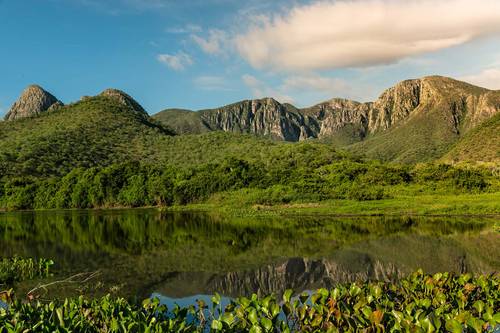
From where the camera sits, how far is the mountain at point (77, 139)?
104312 millimetres

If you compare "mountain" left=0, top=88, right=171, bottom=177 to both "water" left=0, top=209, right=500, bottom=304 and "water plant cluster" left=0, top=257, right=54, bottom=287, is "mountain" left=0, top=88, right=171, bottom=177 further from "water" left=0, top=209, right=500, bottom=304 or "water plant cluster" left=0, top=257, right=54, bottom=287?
"water plant cluster" left=0, top=257, right=54, bottom=287

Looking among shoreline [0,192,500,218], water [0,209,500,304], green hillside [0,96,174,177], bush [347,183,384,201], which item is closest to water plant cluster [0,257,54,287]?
water [0,209,500,304]

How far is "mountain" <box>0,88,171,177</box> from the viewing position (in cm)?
10431

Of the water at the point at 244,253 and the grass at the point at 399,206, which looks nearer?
the water at the point at 244,253

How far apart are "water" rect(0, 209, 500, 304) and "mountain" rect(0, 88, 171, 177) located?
60.1m

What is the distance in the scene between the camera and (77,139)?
403 feet

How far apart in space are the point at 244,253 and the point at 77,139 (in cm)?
10428

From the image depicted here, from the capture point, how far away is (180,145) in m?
139

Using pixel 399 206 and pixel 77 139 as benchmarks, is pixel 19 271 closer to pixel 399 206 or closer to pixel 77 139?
pixel 399 206

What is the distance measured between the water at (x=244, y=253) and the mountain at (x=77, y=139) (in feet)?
197

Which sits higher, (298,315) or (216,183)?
(216,183)

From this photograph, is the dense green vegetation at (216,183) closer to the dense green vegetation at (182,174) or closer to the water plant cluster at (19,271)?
the dense green vegetation at (182,174)

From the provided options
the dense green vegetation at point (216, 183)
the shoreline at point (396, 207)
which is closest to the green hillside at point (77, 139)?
the dense green vegetation at point (216, 183)

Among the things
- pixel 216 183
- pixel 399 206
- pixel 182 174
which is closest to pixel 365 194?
pixel 399 206
